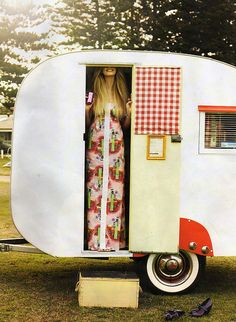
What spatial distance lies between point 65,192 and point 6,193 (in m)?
15.4

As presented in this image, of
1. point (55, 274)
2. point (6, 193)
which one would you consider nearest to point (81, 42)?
point (6, 193)

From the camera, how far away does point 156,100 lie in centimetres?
711

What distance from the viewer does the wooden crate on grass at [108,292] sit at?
22.4 feet

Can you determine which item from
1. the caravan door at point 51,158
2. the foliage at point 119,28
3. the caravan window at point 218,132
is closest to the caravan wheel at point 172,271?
the caravan door at point 51,158

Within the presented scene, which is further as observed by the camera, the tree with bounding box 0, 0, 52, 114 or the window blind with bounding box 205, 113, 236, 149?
the tree with bounding box 0, 0, 52, 114

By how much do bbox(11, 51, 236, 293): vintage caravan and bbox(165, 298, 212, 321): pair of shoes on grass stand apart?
57cm

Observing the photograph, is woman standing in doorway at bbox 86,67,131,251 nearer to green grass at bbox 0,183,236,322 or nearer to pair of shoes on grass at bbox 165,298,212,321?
green grass at bbox 0,183,236,322

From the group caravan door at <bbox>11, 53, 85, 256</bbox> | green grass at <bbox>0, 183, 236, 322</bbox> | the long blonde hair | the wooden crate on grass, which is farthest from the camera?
the long blonde hair

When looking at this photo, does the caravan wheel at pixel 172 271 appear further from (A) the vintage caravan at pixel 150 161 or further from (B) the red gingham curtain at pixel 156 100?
(B) the red gingham curtain at pixel 156 100

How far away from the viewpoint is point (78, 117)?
277 inches

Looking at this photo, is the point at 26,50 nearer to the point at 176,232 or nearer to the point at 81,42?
the point at 81,42

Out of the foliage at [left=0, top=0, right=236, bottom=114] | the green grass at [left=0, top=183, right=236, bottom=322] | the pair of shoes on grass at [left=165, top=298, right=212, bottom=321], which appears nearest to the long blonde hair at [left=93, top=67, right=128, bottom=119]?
the green grass at [left=0, top=183, right=236, bottom=322]

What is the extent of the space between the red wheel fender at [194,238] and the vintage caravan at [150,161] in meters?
0.01

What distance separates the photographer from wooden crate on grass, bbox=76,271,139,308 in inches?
268
